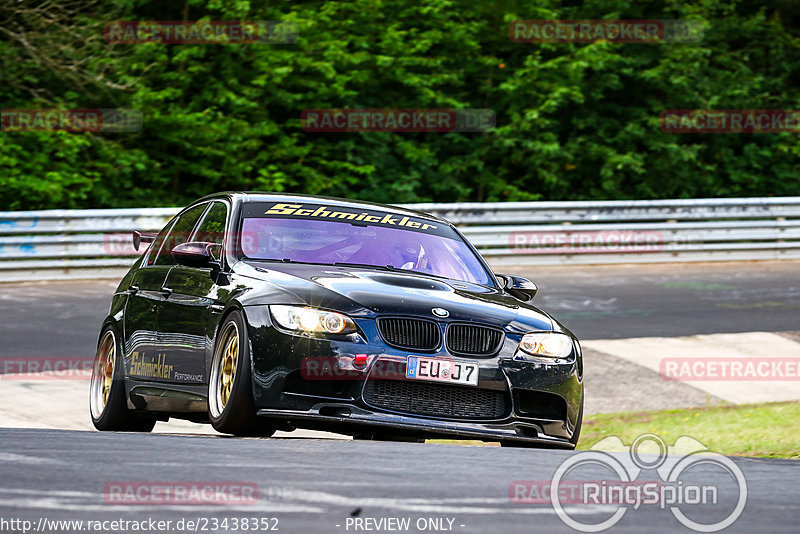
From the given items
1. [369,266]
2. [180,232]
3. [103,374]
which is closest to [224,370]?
[369,266]

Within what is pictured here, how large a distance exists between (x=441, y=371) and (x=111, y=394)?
280 cm

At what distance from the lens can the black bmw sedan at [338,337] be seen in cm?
669

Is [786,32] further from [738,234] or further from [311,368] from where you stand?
[311,368]

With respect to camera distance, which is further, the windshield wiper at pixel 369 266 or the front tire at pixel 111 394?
the front tire at pixel 111 394

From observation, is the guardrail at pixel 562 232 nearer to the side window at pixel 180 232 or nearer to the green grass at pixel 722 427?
the side window at pixel 180 232

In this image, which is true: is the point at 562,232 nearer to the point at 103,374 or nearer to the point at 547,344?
the point at 103,374

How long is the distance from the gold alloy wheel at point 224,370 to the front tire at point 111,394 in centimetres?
146

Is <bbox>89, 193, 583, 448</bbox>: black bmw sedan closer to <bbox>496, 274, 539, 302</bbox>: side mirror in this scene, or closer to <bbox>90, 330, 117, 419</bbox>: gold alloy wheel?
<bbox>496, 274, 539, 302</bbox>: side mirror

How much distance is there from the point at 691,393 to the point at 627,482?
6296mm

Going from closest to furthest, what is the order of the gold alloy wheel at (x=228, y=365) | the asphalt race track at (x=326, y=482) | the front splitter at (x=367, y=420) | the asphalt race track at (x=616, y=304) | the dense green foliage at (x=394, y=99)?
the asphalt race track at (x=326, y=482) < the front splitter at (x=367, y=420) < the gold alloy wheel at (x=228, y=365) < the asphalt race track at (x=616, y=304) < the dense green foliage at (x=394, y=99)

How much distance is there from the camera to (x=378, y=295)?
272 inches

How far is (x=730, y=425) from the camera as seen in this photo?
980cm

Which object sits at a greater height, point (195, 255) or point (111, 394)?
point (195, 255)

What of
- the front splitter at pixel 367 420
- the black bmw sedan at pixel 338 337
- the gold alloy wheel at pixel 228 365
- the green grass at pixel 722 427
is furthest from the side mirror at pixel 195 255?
the green grass at pixel 722 427
